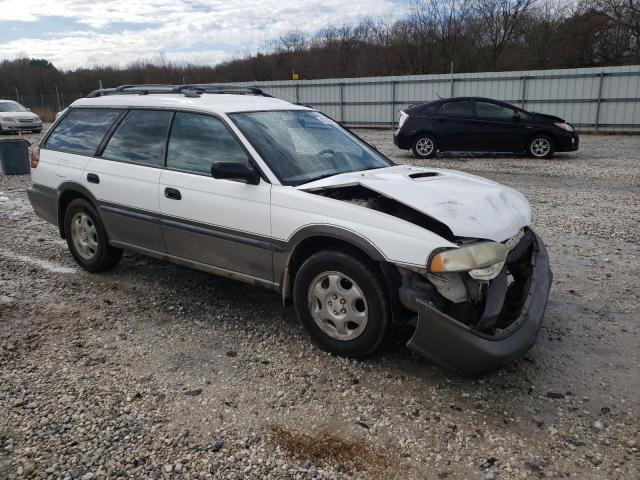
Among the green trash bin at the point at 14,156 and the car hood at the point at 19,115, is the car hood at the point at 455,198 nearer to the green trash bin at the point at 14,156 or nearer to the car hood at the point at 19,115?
the green trash bin at the point at 14,156

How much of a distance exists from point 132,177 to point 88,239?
3.79 ft

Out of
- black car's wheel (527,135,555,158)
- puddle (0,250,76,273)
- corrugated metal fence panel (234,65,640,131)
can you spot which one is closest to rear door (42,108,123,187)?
puddle (0,250,76,273)

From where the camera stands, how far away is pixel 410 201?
3291mm

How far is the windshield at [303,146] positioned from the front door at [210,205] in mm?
172

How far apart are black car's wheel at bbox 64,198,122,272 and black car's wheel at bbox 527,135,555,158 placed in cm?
1125

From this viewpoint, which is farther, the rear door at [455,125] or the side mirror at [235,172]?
the rear door at [455,125]

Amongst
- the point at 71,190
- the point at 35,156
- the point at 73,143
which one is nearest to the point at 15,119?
A: the point at 35,156

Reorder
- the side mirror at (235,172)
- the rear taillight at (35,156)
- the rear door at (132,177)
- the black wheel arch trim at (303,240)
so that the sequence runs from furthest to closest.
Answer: the rear taillight at (35,156) → the rear door at (132,177) → the side mirror at (235,172) → the black wheel arch trim at (303,240)

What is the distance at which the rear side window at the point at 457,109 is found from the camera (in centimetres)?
1343

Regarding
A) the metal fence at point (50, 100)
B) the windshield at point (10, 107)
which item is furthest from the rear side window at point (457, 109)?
the metal fence at point (50, 100)

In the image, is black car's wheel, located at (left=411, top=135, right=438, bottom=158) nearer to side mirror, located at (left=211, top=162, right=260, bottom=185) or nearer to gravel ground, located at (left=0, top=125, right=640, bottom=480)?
gravel ground, located at (left=0, top=125, right=640, bottom=480)

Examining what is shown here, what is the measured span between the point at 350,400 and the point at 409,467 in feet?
2.09

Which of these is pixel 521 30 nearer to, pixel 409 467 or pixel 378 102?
pixel 378 102

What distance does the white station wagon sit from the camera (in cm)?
310
